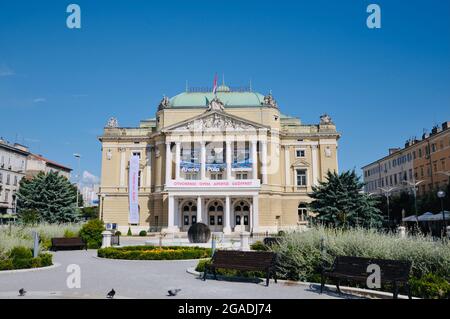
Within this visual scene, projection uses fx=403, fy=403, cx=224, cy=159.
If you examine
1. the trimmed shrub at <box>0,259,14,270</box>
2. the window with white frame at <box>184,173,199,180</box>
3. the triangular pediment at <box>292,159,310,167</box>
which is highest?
the triangular pediment at <box>292,159,310,167</box>

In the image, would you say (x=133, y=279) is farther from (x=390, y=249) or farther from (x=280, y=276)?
(x=390, y=249)

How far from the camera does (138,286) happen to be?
40.9 ft

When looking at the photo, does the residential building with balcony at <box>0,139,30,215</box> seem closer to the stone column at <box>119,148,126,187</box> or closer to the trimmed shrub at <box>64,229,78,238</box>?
the stone column at <box>119,148,126,187</box>

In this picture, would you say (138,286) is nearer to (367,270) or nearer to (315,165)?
(367,270)

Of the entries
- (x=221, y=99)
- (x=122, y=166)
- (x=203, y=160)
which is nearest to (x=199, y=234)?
(x=203, y=160)

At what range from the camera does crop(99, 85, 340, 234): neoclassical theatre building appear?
169 feet

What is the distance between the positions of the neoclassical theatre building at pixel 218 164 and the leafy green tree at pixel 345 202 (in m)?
14.7

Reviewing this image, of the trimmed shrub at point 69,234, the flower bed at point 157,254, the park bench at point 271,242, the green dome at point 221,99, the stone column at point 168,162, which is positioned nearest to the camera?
the park bench at point 271,242

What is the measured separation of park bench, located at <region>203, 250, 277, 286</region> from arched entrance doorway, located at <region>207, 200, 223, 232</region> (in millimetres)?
39858

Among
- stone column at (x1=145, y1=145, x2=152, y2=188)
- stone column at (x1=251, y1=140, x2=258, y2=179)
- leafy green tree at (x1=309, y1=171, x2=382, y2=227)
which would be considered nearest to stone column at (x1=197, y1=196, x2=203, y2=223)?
stone column at (x1=251, y1=140, x2=258, y2=179)

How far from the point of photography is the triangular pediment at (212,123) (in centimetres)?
5378

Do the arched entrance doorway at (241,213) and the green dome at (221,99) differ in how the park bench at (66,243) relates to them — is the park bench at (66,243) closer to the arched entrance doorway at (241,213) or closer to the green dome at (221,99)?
the arched entrance doorway at (241,213)

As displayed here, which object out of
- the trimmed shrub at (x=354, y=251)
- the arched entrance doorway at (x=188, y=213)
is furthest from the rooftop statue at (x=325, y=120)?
the trimmed shrub at (x=354, y=251)

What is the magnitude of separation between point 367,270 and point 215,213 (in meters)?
43.9
